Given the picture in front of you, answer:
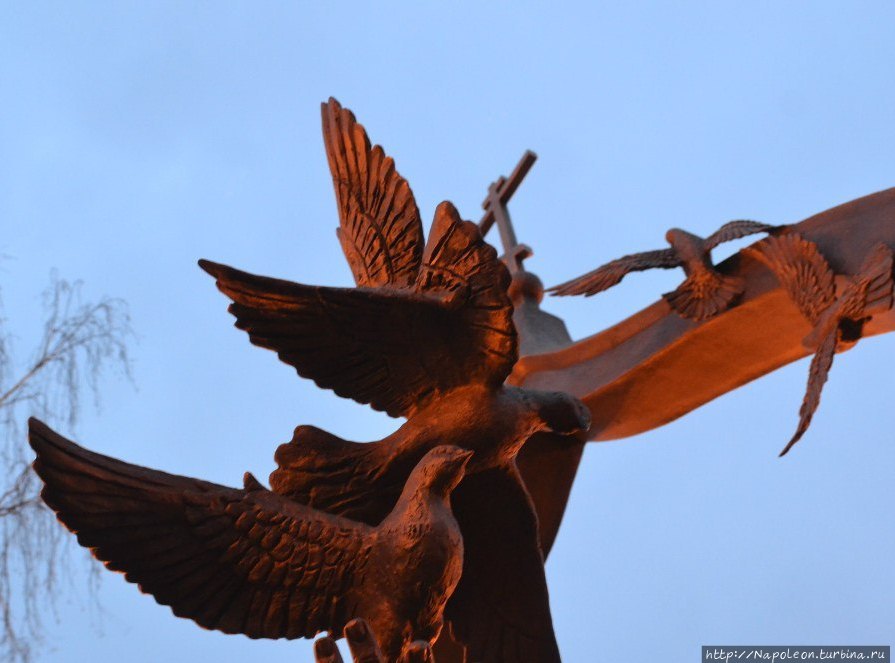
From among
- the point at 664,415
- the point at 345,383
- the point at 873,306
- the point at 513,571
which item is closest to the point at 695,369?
the point at 664,415

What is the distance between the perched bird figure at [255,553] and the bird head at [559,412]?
12.9 inches

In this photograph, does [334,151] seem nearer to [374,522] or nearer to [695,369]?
[374,522]

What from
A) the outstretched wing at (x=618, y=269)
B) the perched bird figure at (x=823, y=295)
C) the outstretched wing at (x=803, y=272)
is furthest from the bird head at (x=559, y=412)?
the outstretched wing at (x=618, y=269)

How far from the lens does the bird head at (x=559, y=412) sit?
2.05 metres

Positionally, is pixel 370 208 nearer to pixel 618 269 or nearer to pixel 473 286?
pixel 473 286

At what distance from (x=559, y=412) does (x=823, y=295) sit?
114 cm

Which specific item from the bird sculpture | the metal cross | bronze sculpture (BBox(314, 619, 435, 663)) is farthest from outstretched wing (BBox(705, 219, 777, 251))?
bronze sculpture (BBox(314, 619, 435, 663))

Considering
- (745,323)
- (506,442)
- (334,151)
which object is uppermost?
(745,323)

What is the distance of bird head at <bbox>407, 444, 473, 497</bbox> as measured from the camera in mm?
1823

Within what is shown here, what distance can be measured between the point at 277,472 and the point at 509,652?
1.67 feet

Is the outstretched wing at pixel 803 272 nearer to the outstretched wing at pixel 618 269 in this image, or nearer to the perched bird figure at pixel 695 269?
the perched bird figure at pixel 695 269

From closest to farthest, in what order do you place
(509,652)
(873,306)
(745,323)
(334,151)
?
1. (509,652)
2. (334,151)
3. (873,306)
4. (745,323)

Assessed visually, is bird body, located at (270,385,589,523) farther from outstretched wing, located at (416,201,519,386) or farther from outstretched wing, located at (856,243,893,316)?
outstretched wing, located at (856,243,893,316)

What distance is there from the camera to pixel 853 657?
9.78 ft
